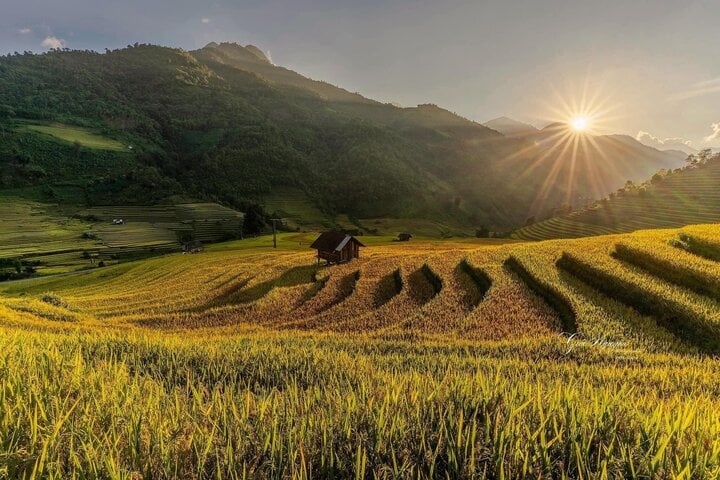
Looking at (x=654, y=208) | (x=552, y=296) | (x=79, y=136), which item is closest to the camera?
(x=552, y=296)

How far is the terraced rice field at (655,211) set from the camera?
6069 centimetres

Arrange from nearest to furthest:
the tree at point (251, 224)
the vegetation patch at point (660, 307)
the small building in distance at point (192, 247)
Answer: the vegetation patch at point (660, 307) < the small building in distance at point (192, 247) < the tree at point (251, 224)

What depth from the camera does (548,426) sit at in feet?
8.46

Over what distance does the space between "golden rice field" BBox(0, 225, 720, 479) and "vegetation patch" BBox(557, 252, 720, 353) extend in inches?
2.4

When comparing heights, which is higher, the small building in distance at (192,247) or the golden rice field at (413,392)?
the golden rice field at (413,392)

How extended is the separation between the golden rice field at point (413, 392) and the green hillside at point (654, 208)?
5300cm

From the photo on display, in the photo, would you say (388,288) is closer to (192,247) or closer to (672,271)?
(672,271)

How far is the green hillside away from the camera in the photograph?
200ft

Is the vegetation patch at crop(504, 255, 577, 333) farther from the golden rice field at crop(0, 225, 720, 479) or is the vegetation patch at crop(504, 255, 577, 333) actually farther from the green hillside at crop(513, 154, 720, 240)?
the green hillside at crop(513, 154, 720, 240)

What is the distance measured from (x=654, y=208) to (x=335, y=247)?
65.7 metres

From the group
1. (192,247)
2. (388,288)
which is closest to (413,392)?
(388,288)

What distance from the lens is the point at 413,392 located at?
9.84ft

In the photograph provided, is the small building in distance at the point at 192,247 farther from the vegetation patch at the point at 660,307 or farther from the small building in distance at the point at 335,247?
the vegetation patch at the point at 660,307

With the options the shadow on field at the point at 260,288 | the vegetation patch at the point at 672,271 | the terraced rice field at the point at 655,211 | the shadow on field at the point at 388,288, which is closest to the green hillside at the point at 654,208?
the terraced rice field at the point at 655,211
